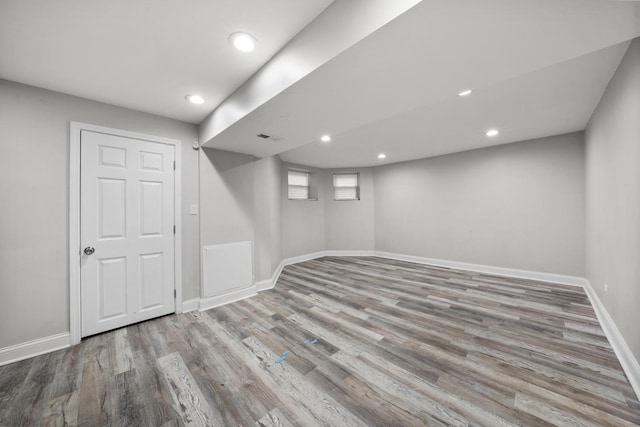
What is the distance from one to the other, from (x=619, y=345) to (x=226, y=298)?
409 centimetres

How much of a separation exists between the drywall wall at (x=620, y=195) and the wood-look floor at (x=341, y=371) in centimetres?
44

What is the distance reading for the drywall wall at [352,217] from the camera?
20.5 ft

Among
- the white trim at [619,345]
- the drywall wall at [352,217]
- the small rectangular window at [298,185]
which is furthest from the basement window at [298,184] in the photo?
the white trim at [619,345]

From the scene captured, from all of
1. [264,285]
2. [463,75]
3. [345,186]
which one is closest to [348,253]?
[345,186]

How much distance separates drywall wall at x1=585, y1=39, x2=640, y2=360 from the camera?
1.64m

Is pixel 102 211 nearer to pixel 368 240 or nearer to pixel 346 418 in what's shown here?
pixel 346 418

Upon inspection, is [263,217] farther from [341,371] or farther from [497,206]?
[497,206]

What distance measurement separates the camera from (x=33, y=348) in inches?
81.4

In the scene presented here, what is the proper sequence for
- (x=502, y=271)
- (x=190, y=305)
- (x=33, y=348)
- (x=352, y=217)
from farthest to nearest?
(x=352, y=217), (x=502, y=271), (x=190, y=305), (x=33, y=348)

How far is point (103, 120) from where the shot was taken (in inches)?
95.9

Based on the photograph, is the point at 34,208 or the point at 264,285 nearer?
the point at 34,208

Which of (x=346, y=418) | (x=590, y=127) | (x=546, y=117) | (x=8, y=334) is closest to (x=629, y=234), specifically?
(x=546, y=117)

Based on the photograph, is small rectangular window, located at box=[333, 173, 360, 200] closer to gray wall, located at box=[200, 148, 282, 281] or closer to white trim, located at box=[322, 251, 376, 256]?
white trim, located at box=[322, 251, 376, 256]

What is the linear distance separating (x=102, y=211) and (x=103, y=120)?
3.22 ft
